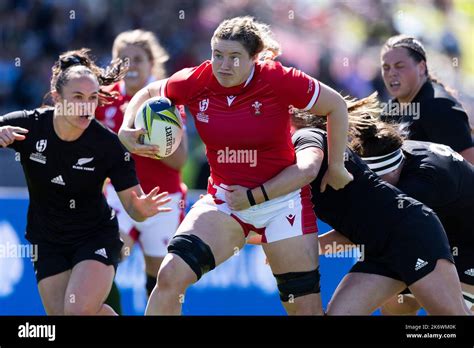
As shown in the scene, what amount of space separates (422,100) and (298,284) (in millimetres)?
2158

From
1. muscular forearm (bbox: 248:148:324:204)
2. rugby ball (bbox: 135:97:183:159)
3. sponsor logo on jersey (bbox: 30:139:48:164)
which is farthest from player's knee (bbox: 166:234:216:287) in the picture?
sponsor logo on jersey (bbox: 30:139:48:164)

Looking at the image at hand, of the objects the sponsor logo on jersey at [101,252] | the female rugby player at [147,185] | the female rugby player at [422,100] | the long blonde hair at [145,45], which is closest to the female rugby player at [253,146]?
the sponsor logo on jersey at [101,252]

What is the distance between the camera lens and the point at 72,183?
5.57m

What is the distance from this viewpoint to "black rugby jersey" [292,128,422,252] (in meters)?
5.07

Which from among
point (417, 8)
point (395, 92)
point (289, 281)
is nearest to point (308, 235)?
point (289, 281)

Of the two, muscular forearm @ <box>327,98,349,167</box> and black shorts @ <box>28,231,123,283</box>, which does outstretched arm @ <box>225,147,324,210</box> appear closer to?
muscular forearm @ <box>327,98,349,167</box>

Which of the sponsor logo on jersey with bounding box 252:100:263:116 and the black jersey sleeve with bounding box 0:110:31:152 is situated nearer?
the sponsor logo on jersey with bounding box 252:100:263:116

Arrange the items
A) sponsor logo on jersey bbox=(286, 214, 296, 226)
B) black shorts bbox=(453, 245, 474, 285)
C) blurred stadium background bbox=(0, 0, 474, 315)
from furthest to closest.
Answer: blurred stadium background bbox=(0, 0, 474, 315) < black shorts bbox=(453, 245, 474, 285) < sponsor logo on jersey bbox=(286, 214, 296, 226)

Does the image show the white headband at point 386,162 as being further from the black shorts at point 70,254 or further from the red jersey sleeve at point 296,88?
the black shorts at point 70,254

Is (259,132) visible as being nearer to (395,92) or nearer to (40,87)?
(395,92)

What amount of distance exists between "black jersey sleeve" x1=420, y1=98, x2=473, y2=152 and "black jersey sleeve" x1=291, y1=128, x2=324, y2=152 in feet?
4.42

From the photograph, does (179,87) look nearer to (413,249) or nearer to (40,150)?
(40,150)

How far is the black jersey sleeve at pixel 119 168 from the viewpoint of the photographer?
563cm

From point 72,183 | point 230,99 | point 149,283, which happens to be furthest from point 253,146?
point 149,283
